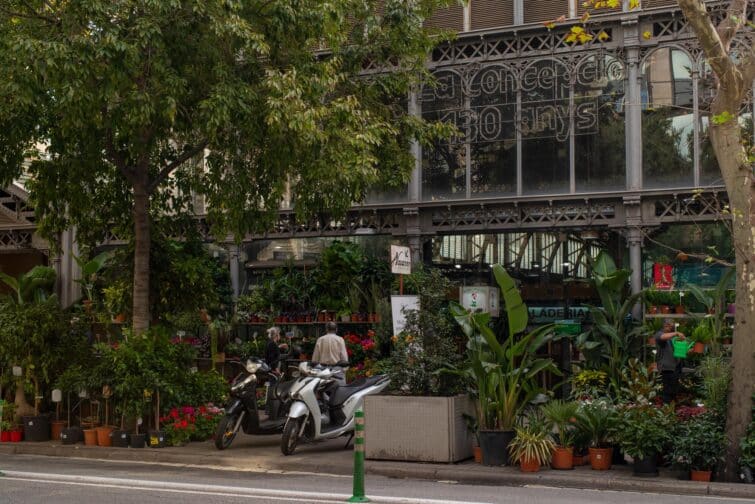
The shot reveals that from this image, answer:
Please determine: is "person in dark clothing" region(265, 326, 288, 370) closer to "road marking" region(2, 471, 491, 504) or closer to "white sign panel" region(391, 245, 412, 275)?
"white sign panel" region(391, 245, 412, 275)

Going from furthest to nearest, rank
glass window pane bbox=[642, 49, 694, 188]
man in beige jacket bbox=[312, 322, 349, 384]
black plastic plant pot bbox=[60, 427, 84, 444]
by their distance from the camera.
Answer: glass window pane bbox=[642, 49, 694, 188]
man in beige jacket bbox=[312, 322, 349, 384]
black plastic plant pot bbox=[60, 427, 84, 444]

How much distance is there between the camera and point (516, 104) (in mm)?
21750

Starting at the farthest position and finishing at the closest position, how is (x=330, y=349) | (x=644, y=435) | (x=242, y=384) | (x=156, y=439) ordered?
(x=330, y=349), (x=156, y=439), (x=242, y=384), (x=644, y=435)

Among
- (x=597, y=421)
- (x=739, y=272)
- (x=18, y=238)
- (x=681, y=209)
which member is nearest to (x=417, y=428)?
(x=597, y=421)

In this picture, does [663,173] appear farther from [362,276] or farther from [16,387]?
[16,387]

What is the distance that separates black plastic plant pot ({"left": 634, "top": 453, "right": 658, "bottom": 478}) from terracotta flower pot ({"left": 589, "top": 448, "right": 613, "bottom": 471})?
584mm

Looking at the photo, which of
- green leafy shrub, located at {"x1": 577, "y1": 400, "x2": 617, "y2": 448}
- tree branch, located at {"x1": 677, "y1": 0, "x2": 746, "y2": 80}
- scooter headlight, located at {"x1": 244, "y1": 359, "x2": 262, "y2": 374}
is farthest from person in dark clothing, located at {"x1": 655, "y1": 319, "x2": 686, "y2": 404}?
scooter headlight, located at {"x1": 244, "y1": 359, "x2": 262, "y2": 374}

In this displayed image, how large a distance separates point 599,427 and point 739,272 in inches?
108

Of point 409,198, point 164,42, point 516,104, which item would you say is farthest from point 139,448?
point 516,104

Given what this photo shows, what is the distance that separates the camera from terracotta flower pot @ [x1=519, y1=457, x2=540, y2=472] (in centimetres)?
1349

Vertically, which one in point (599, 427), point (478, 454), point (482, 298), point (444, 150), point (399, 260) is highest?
point (444, 150)

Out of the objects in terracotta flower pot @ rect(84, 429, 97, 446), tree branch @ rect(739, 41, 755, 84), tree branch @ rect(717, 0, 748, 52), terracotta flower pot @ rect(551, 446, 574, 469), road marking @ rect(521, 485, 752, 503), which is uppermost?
tree branch @ rect(717, 0, 748, 52)

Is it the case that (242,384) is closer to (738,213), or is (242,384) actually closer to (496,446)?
(496,446)

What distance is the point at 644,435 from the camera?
12875 mm
